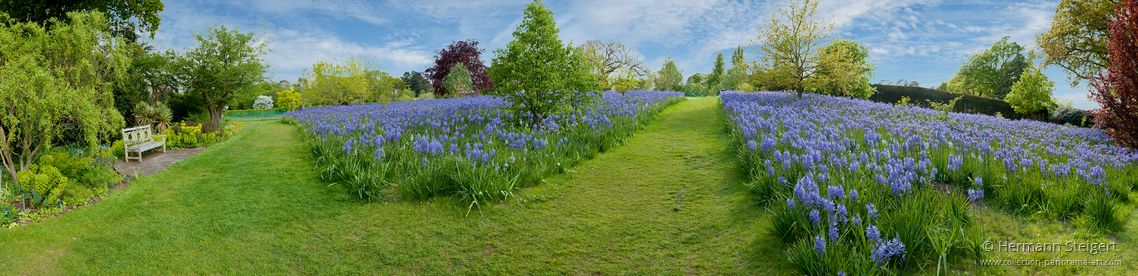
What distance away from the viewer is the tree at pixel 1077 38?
16.6m

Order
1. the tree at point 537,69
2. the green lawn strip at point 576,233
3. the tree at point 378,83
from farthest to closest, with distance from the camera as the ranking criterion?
the tree at point 378,83, the tree at point 537,69, the green lawn strip at point 576,233

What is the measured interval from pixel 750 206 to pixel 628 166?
288 cm

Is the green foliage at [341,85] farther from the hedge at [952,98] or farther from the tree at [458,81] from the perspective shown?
the hedge at [952,98]

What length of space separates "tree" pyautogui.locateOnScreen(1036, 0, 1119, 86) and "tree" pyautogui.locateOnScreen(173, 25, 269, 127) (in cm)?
3319

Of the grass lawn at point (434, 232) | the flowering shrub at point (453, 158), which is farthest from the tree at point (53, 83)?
the flowering shrub at point (453, 158)

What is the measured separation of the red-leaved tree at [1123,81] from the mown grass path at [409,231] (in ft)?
24.2

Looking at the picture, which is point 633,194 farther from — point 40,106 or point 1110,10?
point 1110,10

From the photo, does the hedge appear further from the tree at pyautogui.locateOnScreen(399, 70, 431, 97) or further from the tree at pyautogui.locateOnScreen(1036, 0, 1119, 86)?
the tree at pyautogui.locateOnScreen(399, 70, 431, 97)

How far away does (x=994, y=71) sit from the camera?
39844 millimetres

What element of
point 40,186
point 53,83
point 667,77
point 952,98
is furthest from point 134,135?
point 667,77

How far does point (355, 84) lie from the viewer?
30.0m

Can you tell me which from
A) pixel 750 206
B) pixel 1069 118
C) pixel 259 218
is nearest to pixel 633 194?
pixel 750 206

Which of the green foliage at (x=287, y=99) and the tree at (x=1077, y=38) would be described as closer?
the tree at (x=1077, y=38)

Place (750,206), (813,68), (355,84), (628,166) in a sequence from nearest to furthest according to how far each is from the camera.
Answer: (750,206) < (628,166) < (813,68) < (355,84)
